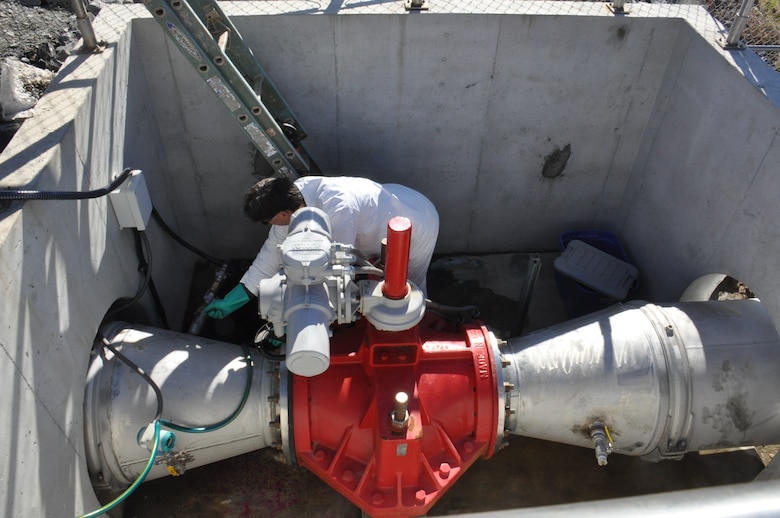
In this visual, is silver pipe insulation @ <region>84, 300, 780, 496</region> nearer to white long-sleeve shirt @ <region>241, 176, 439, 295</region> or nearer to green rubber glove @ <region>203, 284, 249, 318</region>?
green rubber glove @ <region>203, 284, 249, 318</region>

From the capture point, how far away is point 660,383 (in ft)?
9.14

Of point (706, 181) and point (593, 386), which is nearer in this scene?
point (593, 386)

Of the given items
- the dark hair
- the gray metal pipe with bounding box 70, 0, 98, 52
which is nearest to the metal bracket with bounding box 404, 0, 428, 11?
the dark hair

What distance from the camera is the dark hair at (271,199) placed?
2.73 metres

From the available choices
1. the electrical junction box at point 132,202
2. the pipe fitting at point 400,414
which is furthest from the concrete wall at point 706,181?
the electrical junction box at point 132,202

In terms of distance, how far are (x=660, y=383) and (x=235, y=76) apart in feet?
8.35

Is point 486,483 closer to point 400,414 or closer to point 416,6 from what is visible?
point 400,414

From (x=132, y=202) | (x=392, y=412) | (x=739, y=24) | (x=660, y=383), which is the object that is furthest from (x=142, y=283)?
(x=739, y=24)

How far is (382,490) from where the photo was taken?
Result: 2.66 metres

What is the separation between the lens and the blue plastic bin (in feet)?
12.9

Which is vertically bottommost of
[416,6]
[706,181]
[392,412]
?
[392,412]

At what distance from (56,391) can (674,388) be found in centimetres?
263

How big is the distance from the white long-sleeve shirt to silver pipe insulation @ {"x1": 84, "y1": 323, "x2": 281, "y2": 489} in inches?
17.1

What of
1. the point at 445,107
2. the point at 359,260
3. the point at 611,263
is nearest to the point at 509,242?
the point at 611,263
